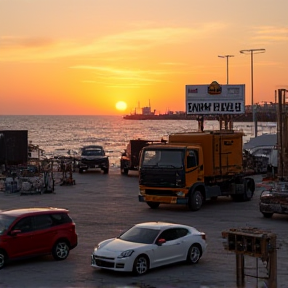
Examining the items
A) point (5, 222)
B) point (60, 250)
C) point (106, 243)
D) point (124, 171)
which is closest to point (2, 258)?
point (5, 222)

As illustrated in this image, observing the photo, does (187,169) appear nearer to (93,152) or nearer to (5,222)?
(5,222)

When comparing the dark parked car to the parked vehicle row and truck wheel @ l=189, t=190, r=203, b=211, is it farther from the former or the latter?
the parked vehicle row

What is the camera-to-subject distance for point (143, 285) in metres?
15.5

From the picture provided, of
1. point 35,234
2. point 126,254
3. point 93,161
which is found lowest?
point 126,254

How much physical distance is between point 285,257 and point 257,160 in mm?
29876

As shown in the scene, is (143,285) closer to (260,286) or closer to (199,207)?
(260,286)

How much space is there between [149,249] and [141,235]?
29.9 inches

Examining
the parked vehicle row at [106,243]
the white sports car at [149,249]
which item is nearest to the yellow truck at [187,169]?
the parked vehicle row at [106,243]

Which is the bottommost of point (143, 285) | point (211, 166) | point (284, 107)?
point (143, 285)

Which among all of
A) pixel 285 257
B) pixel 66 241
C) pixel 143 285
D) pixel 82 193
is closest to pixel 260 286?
pixel 143 285

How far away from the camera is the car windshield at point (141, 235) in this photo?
16969 millimetres

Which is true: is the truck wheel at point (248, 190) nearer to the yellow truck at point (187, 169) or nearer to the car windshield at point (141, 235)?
the yellow truck at point (187, 169)

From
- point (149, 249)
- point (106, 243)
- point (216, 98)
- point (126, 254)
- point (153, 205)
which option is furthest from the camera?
point (216, 98)

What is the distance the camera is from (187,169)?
2741 cm
